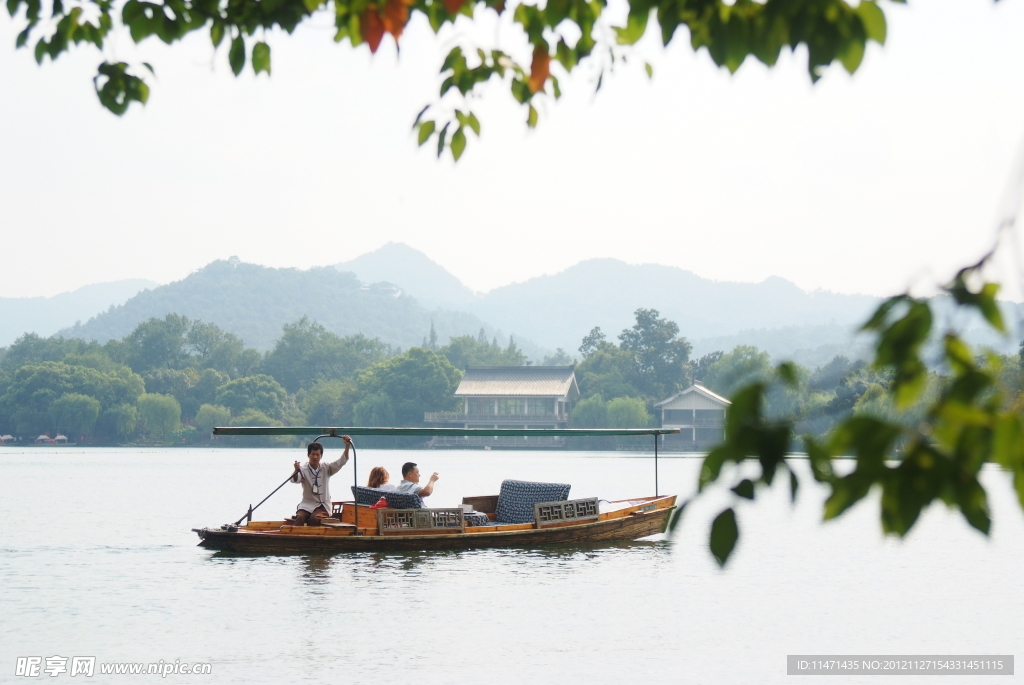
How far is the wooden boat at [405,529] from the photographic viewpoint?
14086mm

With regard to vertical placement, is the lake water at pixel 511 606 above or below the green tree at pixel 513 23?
below

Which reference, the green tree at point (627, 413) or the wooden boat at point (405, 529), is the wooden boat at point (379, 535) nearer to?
the wooden boat at point (405, 529)

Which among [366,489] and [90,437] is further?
[90,437]

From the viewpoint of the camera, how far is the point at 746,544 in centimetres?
1806

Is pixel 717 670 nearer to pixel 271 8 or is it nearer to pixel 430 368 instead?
pixel 271 8

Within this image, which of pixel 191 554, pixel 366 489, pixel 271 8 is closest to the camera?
pixel 271 8

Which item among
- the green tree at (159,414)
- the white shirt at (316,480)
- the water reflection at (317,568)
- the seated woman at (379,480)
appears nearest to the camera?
the water reflection at (317,568)

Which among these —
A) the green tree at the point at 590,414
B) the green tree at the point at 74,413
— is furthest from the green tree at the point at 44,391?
the green tree at the point at 590,414

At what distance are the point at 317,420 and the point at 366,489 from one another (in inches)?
2533

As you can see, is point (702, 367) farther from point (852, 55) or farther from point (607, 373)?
point (852, 55)

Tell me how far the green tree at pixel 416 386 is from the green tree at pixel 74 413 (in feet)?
53.2

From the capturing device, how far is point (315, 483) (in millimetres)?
13992

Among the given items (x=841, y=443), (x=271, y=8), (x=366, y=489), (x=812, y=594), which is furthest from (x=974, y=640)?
(x=841, y=443)

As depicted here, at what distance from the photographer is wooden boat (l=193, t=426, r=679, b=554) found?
14086 mm
